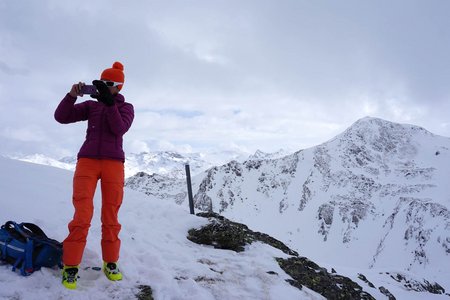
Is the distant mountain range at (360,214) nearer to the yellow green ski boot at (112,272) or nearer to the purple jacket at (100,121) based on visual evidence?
the yellow green ski boot at (112,272)

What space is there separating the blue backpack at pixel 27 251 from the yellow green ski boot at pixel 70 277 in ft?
1.23

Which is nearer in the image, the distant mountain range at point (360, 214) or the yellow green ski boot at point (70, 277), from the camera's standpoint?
the yellow green ski boot at point (70, 277)

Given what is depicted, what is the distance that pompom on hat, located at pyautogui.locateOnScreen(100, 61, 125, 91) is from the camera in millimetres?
5988

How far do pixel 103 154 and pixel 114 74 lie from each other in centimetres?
139

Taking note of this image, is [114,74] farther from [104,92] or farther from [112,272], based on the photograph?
[112,272]

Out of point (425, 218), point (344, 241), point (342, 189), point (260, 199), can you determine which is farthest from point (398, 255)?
point (260, 199)

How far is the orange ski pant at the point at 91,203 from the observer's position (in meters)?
5.36

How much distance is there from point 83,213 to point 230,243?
5124mm

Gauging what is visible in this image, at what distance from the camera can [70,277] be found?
525 centimetres

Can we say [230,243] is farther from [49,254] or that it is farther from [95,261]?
[49,254]

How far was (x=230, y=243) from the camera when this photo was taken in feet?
32.0

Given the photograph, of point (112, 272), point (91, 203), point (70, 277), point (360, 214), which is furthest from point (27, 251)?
point (360, 214)

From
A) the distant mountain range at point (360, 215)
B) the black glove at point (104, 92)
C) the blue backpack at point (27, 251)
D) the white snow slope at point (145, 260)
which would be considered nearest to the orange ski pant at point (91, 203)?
the blue backpack at point (27, 251)

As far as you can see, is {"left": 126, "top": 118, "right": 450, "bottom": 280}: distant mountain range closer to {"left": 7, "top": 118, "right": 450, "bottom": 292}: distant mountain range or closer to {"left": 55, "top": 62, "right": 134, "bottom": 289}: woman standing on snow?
{"left": 7, "top": 118, "right": 450, "bottom": 292}: distant mountain range
